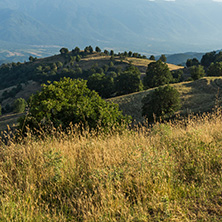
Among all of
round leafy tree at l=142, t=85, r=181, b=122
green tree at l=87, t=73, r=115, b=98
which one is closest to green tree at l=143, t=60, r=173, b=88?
green tree at l=87, t=73, r=115, b=98

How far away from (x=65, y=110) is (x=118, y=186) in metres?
12.5

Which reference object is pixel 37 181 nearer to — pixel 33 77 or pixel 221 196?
pixel 221 196

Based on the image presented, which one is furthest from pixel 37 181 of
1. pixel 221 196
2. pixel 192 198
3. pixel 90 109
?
pixel 90 109

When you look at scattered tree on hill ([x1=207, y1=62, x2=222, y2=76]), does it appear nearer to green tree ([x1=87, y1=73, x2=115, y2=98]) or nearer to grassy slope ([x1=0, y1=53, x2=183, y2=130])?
green tree ([x1=87, y1=73, x2=115, y2=98])

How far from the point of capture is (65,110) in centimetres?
1609

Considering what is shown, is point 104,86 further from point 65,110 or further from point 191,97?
point 65,110

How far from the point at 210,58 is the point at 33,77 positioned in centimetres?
11028

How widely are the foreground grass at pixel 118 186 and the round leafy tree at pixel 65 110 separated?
8500 mm

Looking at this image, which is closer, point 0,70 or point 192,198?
point 192,198

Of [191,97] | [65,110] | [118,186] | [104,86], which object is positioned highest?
[104,86]

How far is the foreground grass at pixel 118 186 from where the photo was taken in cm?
A: 365

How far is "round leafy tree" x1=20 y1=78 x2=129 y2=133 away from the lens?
1482 cm

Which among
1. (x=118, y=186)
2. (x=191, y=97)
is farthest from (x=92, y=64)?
(x=118, y=186)

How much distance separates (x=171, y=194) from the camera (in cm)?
416
